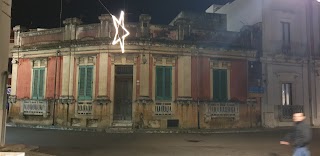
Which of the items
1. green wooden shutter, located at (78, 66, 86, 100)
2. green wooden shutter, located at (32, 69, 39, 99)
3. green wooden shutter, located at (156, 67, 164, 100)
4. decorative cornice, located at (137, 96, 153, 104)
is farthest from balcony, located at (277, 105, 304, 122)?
green wooden shutter, located at (32, 69, 39, 99)

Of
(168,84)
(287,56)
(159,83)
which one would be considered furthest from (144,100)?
(287,56)

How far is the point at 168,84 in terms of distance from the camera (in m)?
18.4

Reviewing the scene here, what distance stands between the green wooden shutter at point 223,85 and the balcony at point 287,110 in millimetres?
4002

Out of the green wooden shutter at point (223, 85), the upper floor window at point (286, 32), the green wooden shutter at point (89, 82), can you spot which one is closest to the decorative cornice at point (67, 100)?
the green wooden shutter at point (89, 82)

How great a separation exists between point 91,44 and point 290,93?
1365 cm

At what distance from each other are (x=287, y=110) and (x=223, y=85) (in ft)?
16.5

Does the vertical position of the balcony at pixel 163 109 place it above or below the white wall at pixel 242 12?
below

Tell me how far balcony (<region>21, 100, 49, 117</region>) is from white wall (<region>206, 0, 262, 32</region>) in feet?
48.6

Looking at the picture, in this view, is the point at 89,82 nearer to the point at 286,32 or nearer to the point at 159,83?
the point at 159,83

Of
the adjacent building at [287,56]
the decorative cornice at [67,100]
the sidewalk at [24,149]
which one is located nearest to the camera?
the sidewalk at [24,149]

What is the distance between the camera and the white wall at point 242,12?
851 inches

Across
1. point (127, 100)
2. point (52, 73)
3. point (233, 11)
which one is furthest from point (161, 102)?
point (233, 11)

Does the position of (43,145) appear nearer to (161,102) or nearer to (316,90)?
(161,102)

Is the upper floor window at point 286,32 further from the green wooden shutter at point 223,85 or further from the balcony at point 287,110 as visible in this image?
the green wooden shutter at point 223,85
